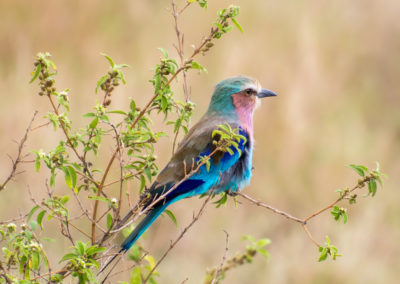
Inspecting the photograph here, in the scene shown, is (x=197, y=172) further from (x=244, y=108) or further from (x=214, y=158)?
(x=244, y=108)

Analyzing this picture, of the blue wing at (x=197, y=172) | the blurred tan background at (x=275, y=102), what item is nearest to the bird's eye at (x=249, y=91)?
the blue wing at (x=197, y=172)

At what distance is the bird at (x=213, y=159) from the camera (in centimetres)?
294

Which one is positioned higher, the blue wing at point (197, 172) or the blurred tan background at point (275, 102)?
the blurred tan background at point (275, 102)

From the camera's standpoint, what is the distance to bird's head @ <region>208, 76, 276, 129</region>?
3.66 meters

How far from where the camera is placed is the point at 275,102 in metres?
7.01

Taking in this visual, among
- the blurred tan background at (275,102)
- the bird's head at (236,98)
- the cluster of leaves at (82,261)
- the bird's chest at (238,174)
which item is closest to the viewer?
the cluster of leaves at (82,261)

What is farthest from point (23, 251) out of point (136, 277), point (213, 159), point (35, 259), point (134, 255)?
point (213, 159)

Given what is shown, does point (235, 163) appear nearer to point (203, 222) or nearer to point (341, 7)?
point (203, 222)

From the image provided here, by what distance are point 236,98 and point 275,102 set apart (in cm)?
338

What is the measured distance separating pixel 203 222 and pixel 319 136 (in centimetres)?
162

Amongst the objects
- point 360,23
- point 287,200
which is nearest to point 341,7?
point 360,23

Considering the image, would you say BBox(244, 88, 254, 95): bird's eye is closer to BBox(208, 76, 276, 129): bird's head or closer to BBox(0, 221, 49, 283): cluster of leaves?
BBox(208, 76, 276, 129): bird's head

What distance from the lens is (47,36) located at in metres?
7.05

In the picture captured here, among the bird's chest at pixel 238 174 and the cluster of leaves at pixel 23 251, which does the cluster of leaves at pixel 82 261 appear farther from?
the bird's chest at pixel 238 174
